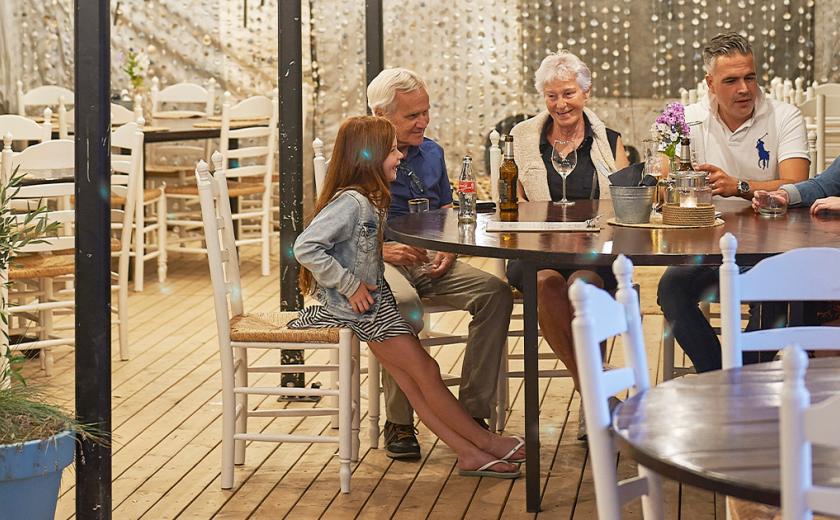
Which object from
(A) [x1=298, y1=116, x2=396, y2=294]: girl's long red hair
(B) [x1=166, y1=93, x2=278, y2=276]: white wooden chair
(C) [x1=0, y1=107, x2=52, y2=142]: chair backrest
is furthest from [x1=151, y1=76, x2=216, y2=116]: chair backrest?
(A) [x1=298, y1=116, x2=396, y2=294]: girl's long red hair

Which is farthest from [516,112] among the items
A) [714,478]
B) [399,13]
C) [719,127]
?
[714,478]

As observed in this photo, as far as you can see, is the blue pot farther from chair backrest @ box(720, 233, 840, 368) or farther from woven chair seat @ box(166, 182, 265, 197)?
woven chair seat @ box(166, 182, 265, 197)

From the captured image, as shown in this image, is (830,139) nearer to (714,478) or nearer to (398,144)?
(398,144)

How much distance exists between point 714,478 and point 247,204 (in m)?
7.69

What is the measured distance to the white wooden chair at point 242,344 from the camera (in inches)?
148

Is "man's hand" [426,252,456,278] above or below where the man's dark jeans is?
above

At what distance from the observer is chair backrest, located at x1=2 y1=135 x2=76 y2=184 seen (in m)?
5.06

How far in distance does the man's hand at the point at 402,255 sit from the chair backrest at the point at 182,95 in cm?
486

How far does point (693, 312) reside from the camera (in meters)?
3.98

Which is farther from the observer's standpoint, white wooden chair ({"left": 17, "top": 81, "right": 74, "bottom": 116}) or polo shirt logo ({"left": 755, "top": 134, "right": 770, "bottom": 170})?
white wooden chair ({"left": 17, "top": 81, "right": 74, "bottom": 116})

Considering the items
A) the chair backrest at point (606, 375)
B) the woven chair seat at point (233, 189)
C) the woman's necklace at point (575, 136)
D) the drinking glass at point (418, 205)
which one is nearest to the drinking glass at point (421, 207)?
the drinking glass at point (418, 205)

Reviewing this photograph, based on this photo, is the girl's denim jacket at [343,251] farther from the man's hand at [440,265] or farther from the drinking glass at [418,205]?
the drinking glass at [418,205]

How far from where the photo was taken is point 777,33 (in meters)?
8.45

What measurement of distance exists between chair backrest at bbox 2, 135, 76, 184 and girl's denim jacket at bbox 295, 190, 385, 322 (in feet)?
5.51
